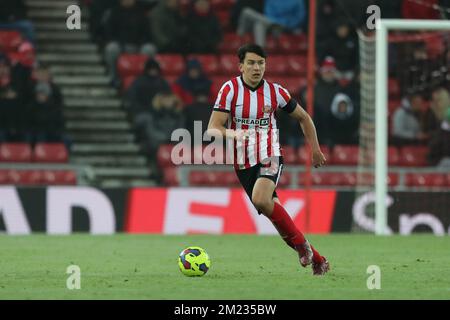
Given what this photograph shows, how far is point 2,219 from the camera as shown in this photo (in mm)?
16250

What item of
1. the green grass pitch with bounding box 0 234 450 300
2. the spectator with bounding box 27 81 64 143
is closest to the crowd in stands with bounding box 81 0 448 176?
the spectator with bounding box 27 81 64 143

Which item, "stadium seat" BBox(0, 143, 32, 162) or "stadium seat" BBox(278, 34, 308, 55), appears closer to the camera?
"stadium seat" BBox(0, 143, 32, 162)

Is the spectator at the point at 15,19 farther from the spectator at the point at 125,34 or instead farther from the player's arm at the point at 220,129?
the player's arm at the point at 220,129

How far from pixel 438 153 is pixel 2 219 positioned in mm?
6494

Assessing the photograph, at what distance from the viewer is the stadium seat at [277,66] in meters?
20.2

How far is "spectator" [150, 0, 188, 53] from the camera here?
19703mm

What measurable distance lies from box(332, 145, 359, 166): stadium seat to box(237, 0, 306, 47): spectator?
2674mm

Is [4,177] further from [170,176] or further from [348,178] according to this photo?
[348,178]

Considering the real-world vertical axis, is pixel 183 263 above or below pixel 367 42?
below

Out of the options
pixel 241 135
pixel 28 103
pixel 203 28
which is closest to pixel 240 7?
pixel 203 28

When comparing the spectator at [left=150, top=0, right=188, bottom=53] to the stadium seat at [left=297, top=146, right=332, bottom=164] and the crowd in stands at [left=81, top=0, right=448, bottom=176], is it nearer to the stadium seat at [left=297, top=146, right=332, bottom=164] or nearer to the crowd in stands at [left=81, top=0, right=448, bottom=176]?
the crowd in stands at [left=81, top=0, right=448, bottom=176]
